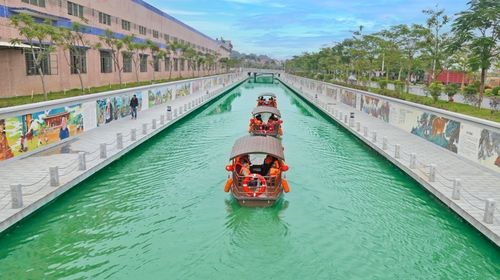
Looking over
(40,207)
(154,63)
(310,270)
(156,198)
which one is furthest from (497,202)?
(154,63)

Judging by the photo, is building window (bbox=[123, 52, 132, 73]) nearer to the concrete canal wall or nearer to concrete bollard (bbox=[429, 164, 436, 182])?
the concrete canal wall

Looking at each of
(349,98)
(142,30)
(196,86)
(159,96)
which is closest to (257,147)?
(159,96)

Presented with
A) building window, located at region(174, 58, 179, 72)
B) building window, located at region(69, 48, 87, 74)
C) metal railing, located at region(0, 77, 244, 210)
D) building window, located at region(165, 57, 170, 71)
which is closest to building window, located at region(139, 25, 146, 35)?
building window, located at region(165, 57, 170, 71)

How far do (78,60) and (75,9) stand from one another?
4903mm

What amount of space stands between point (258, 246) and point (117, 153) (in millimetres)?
10172

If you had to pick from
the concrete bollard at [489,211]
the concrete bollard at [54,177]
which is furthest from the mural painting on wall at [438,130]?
the concrete bollard at [54,177]

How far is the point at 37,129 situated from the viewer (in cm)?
1770

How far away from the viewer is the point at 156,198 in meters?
14.4

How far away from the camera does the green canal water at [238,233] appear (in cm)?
974

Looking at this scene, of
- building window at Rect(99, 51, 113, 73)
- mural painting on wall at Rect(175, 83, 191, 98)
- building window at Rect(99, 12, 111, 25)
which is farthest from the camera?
mural painting on wall at Rect(175, 83, 191, 98)

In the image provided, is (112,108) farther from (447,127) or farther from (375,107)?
(447,127)

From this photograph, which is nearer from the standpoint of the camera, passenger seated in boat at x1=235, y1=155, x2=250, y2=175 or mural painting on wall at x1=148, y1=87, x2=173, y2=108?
passenger seated in boat at x1=235, y1=155, x2=250, y2=175

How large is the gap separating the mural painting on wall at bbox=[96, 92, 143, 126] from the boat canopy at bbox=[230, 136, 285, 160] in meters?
13.2

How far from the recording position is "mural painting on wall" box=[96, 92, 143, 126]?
82.2 feet
